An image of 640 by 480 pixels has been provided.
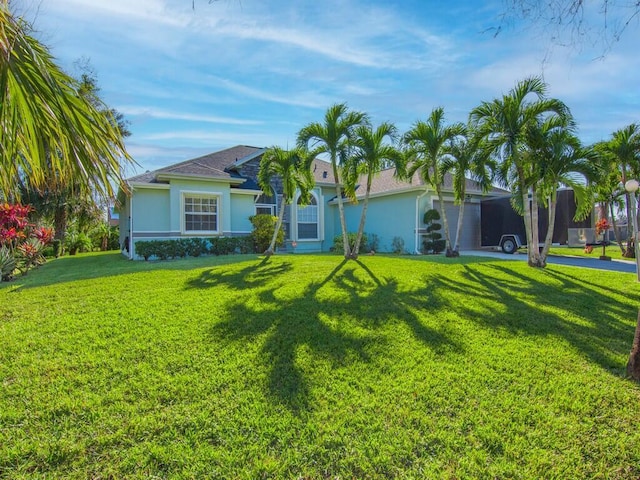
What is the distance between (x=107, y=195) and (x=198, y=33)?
8.64 feet

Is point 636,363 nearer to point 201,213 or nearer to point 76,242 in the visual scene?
point 201,213

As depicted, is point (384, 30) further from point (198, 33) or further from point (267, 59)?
Result: point (198, 33)

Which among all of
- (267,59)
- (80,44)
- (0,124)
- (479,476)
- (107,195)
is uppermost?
(267,59)

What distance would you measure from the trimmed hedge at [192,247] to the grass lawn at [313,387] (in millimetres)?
6723

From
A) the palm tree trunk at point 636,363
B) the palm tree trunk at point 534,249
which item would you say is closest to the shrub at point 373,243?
the palm tree trunk at point 534,249

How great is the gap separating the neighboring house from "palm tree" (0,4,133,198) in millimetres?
10298

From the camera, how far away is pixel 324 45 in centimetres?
589

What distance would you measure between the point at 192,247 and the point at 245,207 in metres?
3.67

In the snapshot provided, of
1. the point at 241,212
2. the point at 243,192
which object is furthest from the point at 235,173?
the point at 241,212

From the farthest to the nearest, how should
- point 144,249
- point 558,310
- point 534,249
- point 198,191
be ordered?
point 198,191 → point 144,249 → point 534,249 → point 558,310

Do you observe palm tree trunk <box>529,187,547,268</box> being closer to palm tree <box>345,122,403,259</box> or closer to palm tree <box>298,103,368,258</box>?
palm tree <box>345,122,403,259</box>

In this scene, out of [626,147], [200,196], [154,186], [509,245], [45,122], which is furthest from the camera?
[509,245]

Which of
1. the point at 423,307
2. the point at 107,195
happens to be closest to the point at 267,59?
the point at 107,195

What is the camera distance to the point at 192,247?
14547 millimetres
